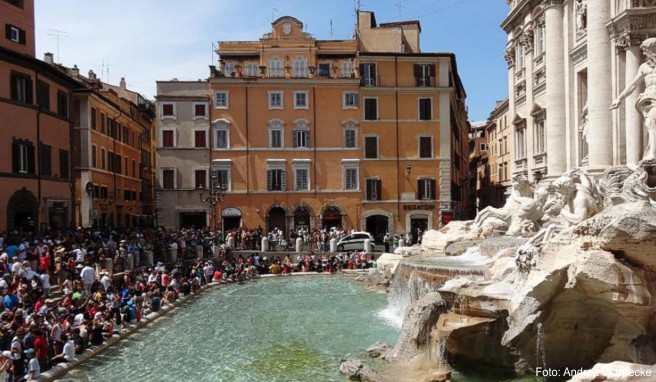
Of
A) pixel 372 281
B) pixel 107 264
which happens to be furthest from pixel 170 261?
pixel 372 281

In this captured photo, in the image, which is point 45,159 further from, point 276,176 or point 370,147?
point 370,147

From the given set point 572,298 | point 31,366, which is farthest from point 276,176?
point 572,298

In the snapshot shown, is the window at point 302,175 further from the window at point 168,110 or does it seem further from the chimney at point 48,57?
the chimney at point 48,57

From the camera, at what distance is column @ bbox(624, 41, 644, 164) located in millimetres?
21656

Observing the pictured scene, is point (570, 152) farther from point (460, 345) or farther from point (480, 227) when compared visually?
point (460, 345)

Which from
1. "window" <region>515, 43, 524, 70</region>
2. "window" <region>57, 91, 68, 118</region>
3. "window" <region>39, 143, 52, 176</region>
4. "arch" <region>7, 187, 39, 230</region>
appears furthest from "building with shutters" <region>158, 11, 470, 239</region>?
"arch" <region>7, 187, 39, 230</region>

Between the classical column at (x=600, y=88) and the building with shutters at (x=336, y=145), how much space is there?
68.2 feet

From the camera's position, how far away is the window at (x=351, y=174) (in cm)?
4372

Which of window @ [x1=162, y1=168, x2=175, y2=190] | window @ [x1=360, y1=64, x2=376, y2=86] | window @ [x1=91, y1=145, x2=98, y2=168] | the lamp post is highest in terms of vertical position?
window @ [x1=360, y1=64, x2=376, y2=86]

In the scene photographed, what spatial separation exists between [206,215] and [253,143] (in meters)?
6.34

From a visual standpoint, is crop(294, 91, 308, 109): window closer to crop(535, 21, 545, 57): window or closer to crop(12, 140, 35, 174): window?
crop(535, 21, 545, 57): window

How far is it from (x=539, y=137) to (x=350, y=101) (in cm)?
1685

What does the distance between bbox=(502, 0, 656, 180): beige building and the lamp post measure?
18349 millimetres

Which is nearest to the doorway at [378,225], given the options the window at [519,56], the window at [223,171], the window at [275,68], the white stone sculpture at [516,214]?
the window at [223,171]
